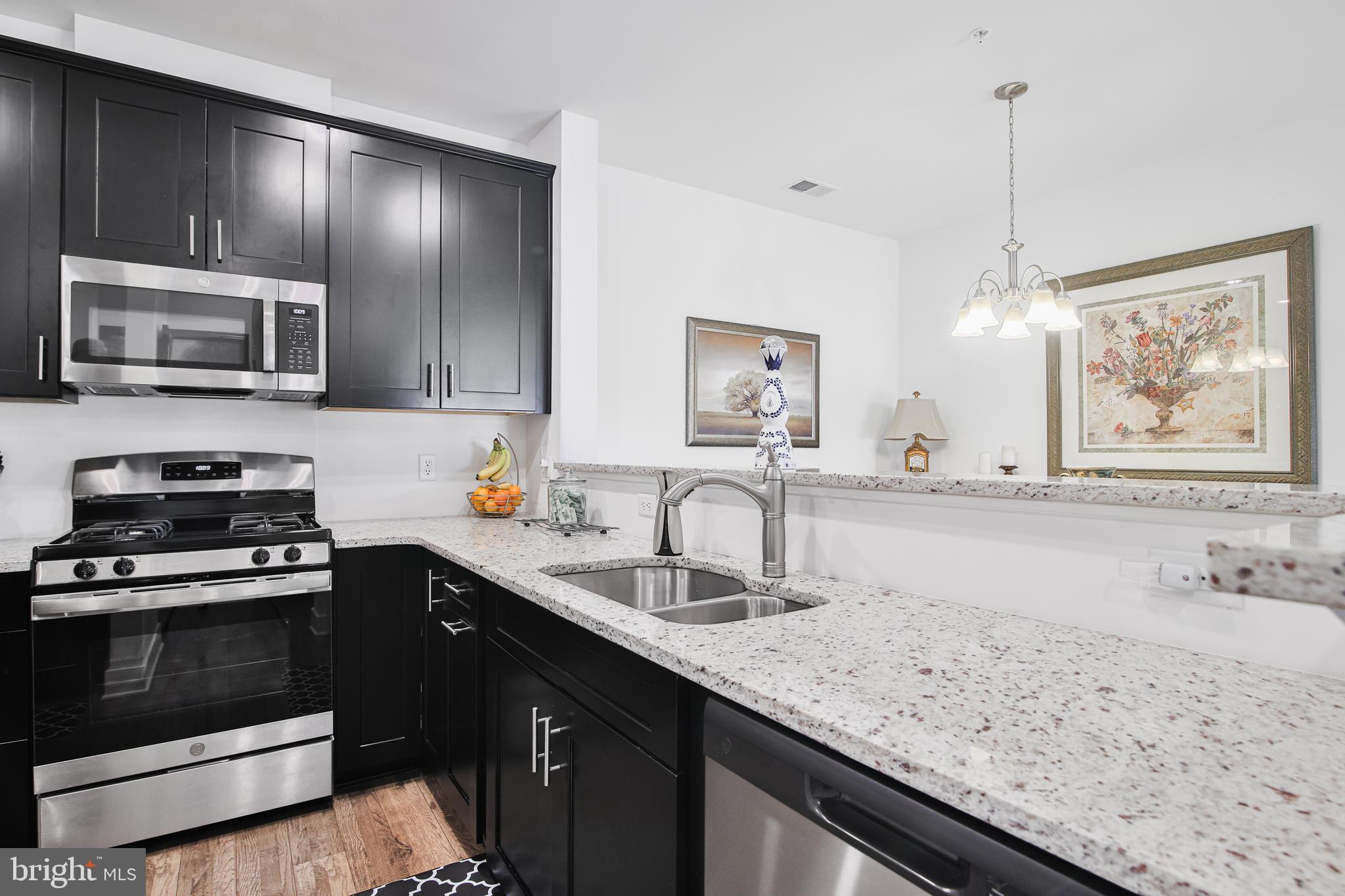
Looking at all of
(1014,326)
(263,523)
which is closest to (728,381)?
(1014,326)

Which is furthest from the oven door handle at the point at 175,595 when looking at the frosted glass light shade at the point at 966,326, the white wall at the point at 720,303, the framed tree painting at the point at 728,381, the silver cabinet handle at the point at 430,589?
the frosted glass light shade at the point at 966,326

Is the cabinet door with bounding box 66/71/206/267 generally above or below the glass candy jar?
above

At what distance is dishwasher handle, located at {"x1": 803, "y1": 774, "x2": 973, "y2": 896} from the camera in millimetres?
657

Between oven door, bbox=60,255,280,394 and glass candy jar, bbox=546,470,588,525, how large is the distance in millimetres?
1090

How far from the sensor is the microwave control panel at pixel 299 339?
2.47m

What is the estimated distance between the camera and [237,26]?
2414 mm

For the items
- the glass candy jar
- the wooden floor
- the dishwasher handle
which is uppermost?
the glass candy jar

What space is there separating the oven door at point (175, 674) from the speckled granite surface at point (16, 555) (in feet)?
0.32

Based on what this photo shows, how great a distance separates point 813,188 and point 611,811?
369 centimetres

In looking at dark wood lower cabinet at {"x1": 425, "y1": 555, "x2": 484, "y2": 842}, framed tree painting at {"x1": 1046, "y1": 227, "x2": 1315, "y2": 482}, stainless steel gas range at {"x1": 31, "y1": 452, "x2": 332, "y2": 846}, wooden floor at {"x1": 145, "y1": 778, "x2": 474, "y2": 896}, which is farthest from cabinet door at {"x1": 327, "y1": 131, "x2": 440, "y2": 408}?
framed tree painting at {"x1": 1046, "y1": 227, "x2": 1315, "y2": 482}

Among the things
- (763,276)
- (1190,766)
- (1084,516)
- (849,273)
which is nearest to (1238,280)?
(849,273)

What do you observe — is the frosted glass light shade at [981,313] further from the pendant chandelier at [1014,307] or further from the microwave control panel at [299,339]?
the microwave control panel at [299,339]

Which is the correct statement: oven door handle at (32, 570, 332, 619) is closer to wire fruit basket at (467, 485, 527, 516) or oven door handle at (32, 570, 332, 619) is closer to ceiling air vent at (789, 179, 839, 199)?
wire fruit basket at (467, 485, 527, 516)

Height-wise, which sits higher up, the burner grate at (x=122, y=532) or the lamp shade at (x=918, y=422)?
the lamp shade at (x=918, y=422)
